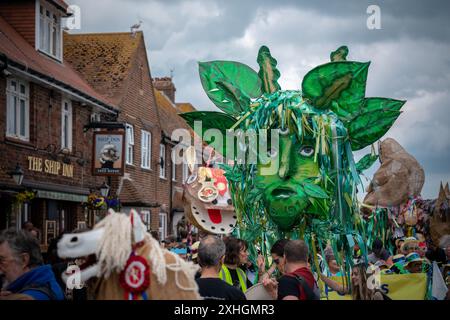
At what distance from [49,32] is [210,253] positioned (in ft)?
48.7

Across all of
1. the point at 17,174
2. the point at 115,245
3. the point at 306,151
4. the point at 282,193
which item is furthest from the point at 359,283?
the point at 17,174

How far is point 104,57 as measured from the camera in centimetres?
2309

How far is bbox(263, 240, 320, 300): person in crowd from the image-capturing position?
→ 4707mm

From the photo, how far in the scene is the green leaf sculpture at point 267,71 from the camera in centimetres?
733

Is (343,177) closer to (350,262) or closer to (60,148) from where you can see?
(350,262)

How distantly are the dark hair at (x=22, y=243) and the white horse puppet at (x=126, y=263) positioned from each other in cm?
81

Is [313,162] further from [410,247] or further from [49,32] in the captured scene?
[49,32]

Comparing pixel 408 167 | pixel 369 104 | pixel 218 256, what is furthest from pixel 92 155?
pixel 218 256

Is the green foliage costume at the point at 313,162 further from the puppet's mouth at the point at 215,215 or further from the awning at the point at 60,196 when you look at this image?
the awning at the point at 60,196

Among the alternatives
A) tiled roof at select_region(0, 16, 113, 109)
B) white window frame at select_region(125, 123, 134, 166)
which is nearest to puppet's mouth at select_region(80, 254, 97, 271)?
tiled roof at select_region(0, 16, 113, 109)

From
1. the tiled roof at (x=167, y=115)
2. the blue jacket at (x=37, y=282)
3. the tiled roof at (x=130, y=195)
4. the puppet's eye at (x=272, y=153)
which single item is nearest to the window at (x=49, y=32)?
the tiled roof at (x=130, y=195)

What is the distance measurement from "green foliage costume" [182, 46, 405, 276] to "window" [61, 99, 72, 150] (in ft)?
38.0
